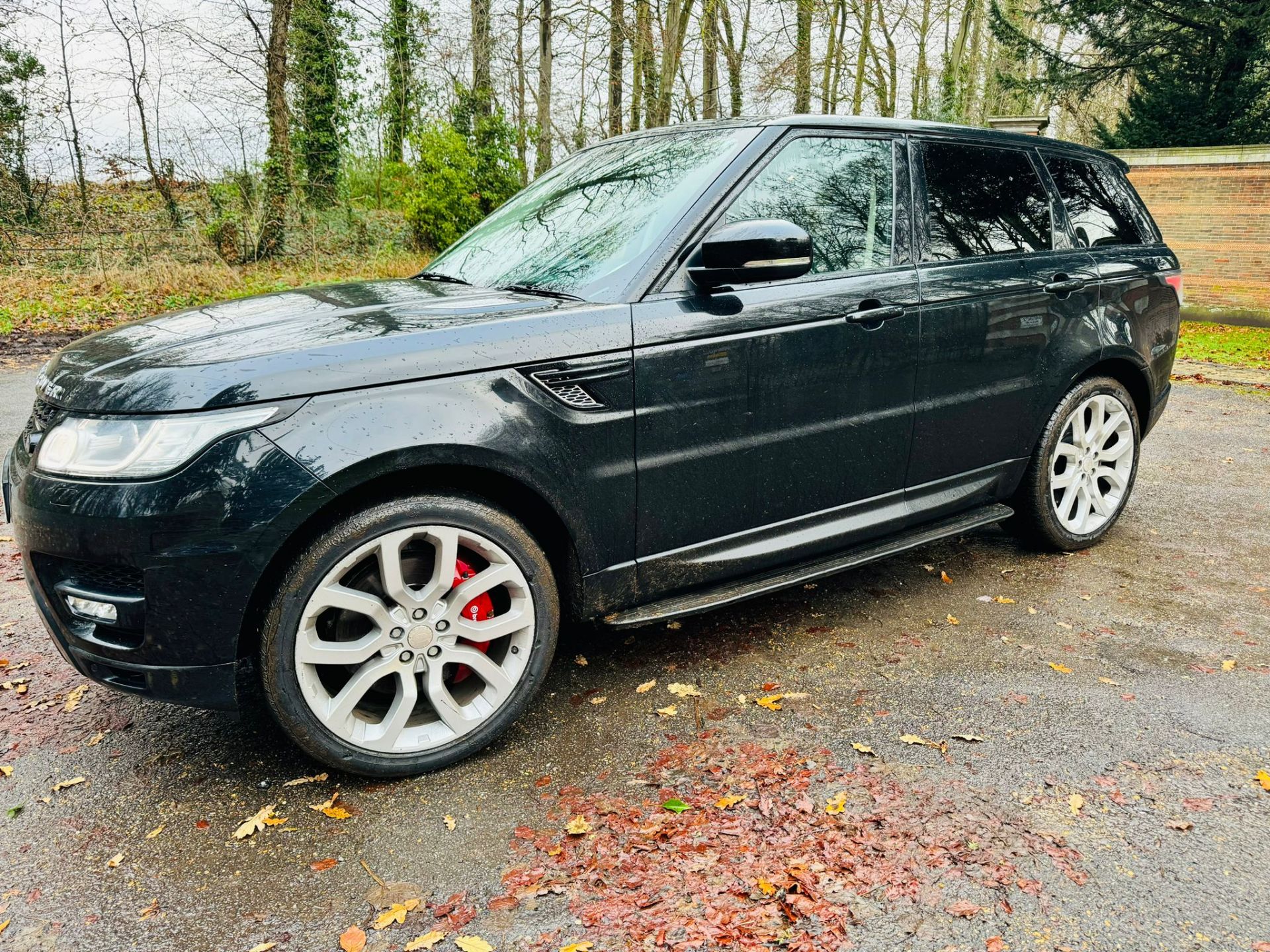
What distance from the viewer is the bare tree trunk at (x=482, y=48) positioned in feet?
57.3

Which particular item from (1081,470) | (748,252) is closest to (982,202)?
(1081,470)

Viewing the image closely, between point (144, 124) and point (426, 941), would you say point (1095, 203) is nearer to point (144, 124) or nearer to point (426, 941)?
point (426, 941)

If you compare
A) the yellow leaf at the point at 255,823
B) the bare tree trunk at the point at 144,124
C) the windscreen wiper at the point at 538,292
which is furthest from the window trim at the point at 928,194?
the bare tree trunk at the point at 144,124

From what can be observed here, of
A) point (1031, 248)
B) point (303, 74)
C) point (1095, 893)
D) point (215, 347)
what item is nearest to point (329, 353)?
point (215, 347)

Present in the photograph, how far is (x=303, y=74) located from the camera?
16.8 m

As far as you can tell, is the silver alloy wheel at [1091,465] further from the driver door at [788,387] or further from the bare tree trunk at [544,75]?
the bare tree trunk at [544,75]

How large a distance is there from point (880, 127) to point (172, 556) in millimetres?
2982

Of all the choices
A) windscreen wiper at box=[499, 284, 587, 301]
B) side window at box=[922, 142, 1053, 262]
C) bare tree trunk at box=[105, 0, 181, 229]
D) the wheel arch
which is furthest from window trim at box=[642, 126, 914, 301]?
bare tree trunk at box=[105, 0, 181, 229]

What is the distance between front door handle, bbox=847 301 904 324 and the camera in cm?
324

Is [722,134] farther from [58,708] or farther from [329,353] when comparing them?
[58,708]

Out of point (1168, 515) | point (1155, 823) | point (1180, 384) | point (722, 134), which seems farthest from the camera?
point (1180, 384)

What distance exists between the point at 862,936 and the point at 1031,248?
3119mm

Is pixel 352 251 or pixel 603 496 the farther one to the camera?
pixel 352 251

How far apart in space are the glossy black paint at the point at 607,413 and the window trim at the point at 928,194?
2 cm
